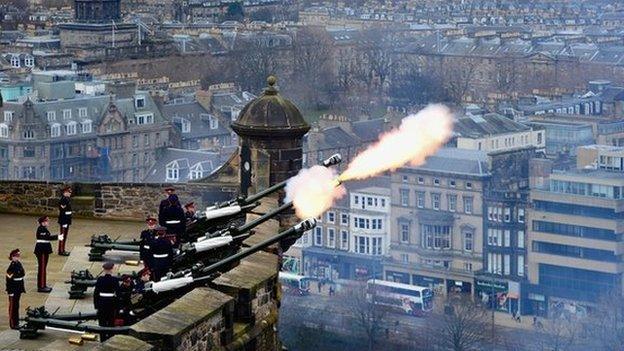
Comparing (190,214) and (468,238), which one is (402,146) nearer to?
(190,214)

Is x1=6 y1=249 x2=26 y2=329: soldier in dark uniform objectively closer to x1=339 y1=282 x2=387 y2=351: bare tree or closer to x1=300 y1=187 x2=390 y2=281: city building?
x1=339 y1=282 x2=387 y2=351: bare tree

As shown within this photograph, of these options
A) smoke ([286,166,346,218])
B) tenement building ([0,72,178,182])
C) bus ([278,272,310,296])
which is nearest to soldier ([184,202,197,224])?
smoke ([286,166,346,218])

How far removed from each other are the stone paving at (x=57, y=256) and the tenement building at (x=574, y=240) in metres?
47.0

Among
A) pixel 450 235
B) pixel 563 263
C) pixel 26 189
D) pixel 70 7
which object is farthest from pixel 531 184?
pixel 70 7

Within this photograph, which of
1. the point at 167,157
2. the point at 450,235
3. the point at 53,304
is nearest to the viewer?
the point at 53,304

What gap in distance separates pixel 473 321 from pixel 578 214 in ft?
30.4

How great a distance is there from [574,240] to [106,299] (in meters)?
56.7

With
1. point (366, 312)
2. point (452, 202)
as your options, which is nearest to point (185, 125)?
point (452, 202)

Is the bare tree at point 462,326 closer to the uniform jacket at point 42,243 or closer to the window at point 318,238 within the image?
the window at point 318,238

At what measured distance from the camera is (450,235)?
73.9m

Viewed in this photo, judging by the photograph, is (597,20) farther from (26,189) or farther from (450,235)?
(26,189)

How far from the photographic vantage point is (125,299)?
10781mm

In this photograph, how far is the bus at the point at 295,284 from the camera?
63000 millimetres

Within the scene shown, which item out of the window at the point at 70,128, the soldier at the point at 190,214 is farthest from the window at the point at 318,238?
the soldier at the point at 190,214
